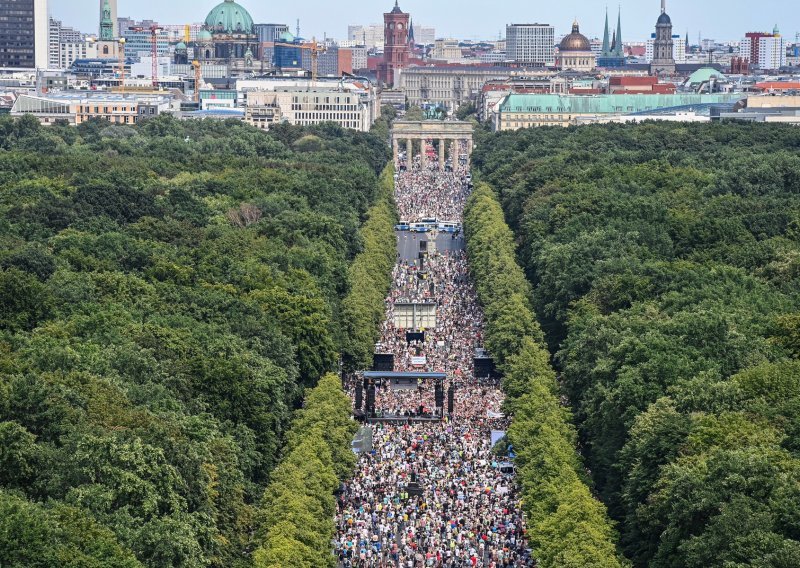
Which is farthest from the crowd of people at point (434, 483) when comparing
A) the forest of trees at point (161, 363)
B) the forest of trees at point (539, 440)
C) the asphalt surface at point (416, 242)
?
the asphalt surface at point (416, 242)

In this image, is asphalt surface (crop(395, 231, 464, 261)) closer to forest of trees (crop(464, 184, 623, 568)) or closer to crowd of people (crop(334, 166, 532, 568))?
forest of trees (crop(464, 184, 623, 568))

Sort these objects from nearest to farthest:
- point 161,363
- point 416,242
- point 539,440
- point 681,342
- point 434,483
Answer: point 161,363 → point 539,440 → point 681,342 → point 434,483 → point 416,242

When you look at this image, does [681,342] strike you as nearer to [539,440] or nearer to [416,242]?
[539,440]

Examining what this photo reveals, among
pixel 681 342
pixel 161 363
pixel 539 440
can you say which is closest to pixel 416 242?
pixel 681 342

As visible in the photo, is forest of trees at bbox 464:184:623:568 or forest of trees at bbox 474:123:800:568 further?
forest of trees at bbox 464:184:623:568

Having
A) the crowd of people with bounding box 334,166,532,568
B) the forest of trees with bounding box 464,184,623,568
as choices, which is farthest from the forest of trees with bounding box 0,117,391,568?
the forest of trees with bounding box 464,184,623,568

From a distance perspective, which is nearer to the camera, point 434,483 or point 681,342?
point 681,342

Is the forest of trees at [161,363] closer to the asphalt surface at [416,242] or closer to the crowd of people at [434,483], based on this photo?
the crowd of people at [434,483]
